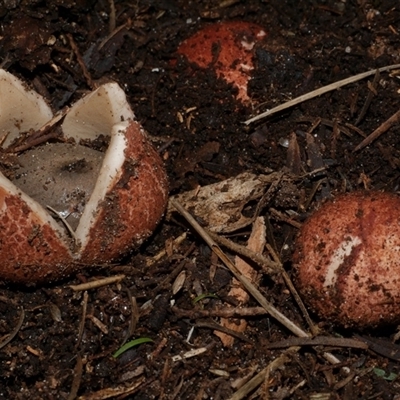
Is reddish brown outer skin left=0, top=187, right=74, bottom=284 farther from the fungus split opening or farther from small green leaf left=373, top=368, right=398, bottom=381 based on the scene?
small green leaf left=373, top=368, right=398, bottom=381

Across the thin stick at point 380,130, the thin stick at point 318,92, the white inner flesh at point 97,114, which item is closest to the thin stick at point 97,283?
the white inner flesh at point 97,114

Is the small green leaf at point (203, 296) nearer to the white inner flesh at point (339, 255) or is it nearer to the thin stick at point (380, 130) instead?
the white inner flesh at point (339, 255)

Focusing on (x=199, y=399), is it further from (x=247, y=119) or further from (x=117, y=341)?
(x=247, y=119)

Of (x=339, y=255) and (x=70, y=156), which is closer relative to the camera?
(x=339, y=255)

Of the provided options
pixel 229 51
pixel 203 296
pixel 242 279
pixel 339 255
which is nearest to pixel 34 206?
pixel 203 296

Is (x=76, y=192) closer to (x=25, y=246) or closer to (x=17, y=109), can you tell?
(x=25, y=246)

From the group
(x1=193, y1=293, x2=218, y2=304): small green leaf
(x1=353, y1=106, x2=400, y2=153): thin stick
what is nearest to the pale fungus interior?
(x1=193, y1=293, x2=218, y2=304): small green leaf
